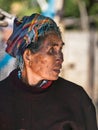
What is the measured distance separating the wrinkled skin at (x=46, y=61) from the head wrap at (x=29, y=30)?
52 mm

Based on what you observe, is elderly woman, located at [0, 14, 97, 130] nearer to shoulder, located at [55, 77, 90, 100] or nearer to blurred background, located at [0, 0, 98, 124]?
shoulder, located at [55, 77, 90, 100]

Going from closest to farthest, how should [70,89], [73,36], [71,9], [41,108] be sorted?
[41,108] → [70,89] → [73,36] → [71,9]

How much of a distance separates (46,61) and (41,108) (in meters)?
0.28

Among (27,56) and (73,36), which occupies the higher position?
(73,36)

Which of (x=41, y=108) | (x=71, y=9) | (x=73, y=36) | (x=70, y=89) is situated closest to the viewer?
(x=41, y=108)

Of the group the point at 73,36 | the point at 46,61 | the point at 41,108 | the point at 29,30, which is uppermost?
the point at 73,36

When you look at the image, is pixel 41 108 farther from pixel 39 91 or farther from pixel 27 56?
pixel 27 56

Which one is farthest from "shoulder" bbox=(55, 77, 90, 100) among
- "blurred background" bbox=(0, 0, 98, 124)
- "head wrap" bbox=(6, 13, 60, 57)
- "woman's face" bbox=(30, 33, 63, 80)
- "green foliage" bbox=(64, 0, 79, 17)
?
"green foliage" bbox=(64, 0, 79, 17)

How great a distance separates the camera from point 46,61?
3121mm

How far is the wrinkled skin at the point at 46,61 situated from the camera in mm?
3115

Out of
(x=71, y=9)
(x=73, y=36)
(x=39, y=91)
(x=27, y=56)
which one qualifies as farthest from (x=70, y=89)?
(x=71, y=9)

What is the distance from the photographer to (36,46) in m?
3.10

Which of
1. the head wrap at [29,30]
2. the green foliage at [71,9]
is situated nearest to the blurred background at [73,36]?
the green foliage at [71,9]

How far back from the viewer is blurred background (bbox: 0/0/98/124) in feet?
13.6
